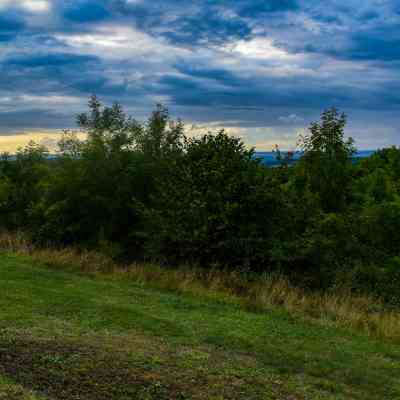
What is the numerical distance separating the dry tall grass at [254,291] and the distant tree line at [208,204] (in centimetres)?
122

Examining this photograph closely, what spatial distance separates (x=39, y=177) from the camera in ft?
70.4

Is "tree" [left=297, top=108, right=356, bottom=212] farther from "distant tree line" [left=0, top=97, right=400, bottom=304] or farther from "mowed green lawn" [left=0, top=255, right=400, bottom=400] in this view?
"mowed green lawn" [left=0, top=255, right=400, bottom=400]

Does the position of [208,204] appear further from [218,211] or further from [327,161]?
[327,161]

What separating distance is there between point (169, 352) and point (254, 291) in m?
6.23

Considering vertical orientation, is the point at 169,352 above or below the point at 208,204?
below

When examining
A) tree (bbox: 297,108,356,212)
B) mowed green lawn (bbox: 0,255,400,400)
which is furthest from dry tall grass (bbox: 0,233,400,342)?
tree (bbox: 297,108,356,212)

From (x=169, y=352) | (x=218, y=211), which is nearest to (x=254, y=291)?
(x=218, y=211)

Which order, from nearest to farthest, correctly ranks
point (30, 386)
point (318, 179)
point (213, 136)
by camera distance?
point (30, 386)
point (213, 136)
point (318, 179)

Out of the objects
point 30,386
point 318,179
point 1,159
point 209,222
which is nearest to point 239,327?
point 30,386

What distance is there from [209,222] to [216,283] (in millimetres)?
2701

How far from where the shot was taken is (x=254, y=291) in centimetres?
1296

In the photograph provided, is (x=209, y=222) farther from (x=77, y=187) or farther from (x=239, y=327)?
(x=239, y=327)

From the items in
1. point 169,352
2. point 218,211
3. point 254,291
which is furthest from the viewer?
point 218,211

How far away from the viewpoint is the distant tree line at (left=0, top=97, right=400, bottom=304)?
15766 millimetres
